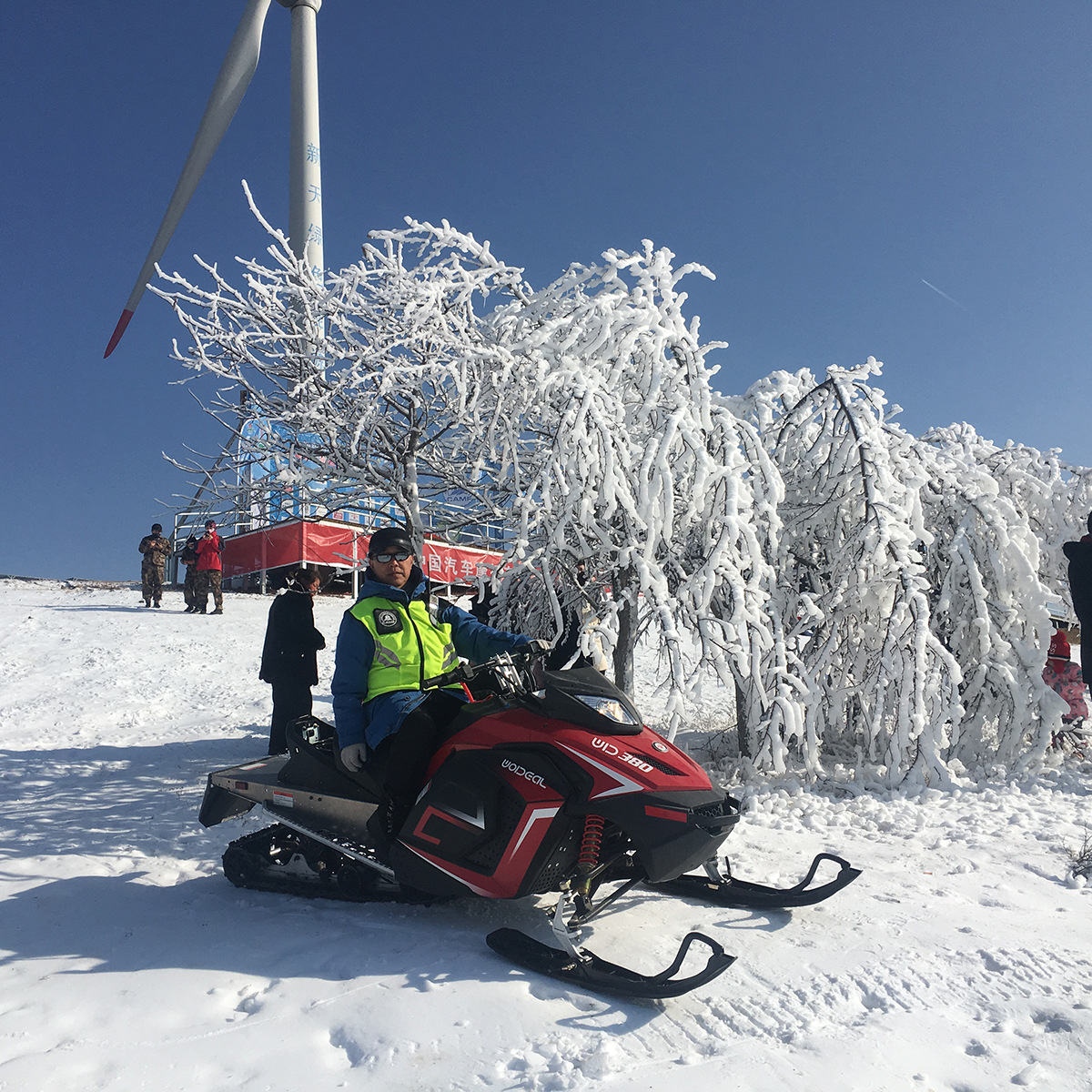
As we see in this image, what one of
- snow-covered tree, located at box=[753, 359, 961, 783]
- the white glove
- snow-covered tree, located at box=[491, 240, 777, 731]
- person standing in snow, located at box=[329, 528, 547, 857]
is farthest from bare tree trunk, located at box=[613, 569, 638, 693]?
the white glove

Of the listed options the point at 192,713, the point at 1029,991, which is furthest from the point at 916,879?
the point at 192,713

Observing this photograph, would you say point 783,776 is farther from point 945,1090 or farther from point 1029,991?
point 945,1090

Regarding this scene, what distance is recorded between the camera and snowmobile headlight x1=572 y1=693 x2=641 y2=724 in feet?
9.12

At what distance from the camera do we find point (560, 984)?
2559mm

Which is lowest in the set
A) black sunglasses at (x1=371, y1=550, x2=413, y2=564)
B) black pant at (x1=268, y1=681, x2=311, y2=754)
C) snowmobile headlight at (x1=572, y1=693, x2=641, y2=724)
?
black pant at (x1=268, y1=681, x2=311, y2=754)

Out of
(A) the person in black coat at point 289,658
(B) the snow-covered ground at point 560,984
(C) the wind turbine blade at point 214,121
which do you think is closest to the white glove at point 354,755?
(B) the snow-covered ground at point 560,984

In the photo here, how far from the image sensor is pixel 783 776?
537cm

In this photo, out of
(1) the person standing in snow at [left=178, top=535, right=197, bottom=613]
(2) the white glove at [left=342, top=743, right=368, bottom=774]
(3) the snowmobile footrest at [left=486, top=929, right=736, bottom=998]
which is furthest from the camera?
(1) the person standing in snow at [left=178, top=535, right=197, bottom=613]

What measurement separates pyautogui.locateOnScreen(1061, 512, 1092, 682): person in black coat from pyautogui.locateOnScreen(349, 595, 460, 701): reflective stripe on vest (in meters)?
4.04

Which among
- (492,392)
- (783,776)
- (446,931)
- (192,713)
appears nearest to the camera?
(446,931)

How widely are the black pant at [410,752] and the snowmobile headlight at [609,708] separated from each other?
624mm

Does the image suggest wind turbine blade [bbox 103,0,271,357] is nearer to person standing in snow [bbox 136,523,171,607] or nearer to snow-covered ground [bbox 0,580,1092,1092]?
person standing in snow [bbox 136,523,171,607]

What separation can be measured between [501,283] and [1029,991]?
4.85m

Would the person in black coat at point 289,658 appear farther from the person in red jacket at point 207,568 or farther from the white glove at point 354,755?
the person in red jacket at point 207,568
